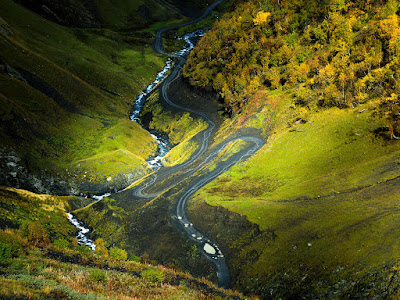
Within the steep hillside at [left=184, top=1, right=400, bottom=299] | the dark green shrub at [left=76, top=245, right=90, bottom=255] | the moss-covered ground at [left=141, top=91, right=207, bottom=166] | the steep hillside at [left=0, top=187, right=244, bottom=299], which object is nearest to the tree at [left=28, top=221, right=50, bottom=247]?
the steep hillside at [left=0, top=187, right=244, bottom=299]

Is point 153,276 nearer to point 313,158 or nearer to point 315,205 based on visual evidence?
point 315,205

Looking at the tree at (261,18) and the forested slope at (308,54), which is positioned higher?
the tree at (261,18)

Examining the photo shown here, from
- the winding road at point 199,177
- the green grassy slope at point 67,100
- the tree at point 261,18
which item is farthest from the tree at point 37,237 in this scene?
the tree at point 261,18

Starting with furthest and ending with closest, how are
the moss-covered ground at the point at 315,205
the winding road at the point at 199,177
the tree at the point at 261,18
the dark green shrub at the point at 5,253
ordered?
the tree at the point at 261,18 < the winding road at the point at 199,177 < the moss-covered ground at the point at 315,205 < the dark green shrub at the point at 5,253

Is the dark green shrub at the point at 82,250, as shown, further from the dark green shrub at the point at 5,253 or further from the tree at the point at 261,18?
the tree at the point at 261,18

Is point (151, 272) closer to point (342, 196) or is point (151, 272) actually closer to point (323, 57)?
point (342, 196)

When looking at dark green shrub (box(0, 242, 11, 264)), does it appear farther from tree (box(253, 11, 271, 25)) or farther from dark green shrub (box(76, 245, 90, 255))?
tree (box(253, 11, 271, 25))

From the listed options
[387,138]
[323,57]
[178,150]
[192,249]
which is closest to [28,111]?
[178,150]
